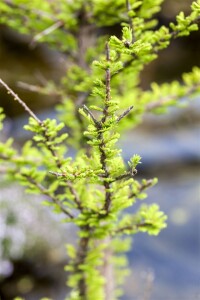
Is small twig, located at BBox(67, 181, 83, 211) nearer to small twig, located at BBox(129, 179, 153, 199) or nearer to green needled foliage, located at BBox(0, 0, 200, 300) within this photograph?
green needled foliage, located at BBox(0, 0, 200, 300)

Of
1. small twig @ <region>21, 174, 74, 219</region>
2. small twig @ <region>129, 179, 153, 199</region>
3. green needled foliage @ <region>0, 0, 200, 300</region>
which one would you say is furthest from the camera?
small twig @ <region>21, 174, 74, 219</region>

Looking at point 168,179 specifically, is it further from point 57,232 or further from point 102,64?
point 102,64

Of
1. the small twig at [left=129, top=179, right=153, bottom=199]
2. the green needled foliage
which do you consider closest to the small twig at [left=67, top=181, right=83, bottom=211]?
the green needled foliage

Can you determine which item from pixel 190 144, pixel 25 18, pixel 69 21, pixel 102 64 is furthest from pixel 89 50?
pixel 190 144

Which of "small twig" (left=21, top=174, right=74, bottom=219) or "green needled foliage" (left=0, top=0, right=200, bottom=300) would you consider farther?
"small twig" (left=21, top=174, right=74, bottom=219)

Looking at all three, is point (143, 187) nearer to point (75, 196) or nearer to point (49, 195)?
point (75, 196)

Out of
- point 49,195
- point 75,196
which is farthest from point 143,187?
point 49,195

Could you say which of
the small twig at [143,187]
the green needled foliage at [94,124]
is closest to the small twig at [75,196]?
the green needled foliage at [94,124]

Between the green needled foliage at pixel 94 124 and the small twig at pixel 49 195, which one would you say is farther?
the small twig at pixel 49 195

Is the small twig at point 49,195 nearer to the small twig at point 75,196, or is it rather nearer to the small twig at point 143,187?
the small twig at point 75,196
